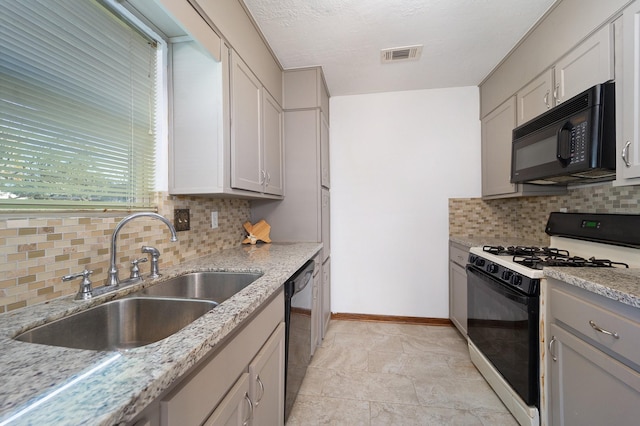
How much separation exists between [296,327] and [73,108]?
1.40 meters

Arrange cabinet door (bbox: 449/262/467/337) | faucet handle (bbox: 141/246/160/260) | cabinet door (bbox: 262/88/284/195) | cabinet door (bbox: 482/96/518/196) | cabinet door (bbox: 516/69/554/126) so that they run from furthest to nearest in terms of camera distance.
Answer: cabinet door (bbox: 449/262/467/337) → cabinet door (bbox: 482/96/518/196) → cabinet door (bbox: 262/88/284/195) → cabinet door (bbox: 516/69/554/126) → faucet handle (bbox: 141/246/160/260)

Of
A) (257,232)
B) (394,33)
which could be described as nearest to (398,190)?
(394,33)

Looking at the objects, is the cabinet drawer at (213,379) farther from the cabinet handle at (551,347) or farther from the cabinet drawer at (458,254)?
the cabinet drawer at (458,254)

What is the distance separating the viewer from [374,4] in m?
1.60

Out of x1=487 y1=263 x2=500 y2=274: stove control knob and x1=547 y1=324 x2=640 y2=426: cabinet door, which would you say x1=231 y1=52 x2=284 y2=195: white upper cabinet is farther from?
x1=547 y1=324 x2=640 y2=426: cabinet door

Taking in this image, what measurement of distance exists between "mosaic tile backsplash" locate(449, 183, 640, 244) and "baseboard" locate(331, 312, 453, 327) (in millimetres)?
936

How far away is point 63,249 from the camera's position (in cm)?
91

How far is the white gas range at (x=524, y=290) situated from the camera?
1.32m

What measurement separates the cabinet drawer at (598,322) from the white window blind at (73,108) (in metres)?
2.06

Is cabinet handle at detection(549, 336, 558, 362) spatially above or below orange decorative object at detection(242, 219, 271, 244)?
below

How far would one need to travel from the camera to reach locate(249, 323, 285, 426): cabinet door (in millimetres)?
937

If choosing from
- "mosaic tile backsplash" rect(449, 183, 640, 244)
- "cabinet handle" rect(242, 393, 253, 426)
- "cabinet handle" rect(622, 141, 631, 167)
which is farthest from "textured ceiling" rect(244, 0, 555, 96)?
"cabinet handle" rect(242, 393, 253, 426)

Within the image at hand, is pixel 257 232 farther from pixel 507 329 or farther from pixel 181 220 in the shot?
pixel 507 329

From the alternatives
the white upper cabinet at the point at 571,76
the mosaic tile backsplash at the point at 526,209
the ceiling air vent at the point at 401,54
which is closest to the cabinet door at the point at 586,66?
the white upper cabinet at the point at 571,76
